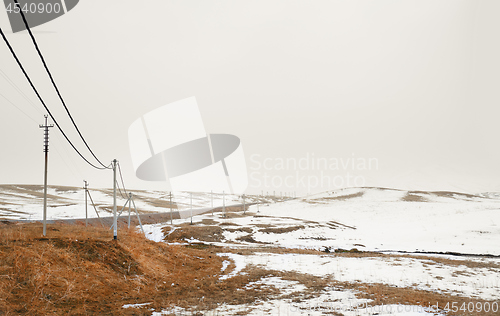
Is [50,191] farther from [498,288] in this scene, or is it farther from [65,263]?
A: [498,288]

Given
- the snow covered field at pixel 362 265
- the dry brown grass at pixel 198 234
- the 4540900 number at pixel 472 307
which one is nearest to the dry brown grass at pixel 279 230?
the snow covered field at pixel 362 265

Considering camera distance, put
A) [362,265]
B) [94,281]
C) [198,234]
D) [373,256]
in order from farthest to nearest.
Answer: [198,234], [373,256], [362,265], [94,281]

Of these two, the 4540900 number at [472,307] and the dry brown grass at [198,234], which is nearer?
the 4540900 number at [472,307]

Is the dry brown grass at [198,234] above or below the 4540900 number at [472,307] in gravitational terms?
below

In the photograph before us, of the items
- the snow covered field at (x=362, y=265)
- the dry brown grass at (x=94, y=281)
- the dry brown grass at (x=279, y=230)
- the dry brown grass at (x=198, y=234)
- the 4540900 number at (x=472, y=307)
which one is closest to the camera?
the 4540900 number at (x=472, y=307)

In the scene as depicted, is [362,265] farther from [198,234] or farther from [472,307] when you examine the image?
[198,234]

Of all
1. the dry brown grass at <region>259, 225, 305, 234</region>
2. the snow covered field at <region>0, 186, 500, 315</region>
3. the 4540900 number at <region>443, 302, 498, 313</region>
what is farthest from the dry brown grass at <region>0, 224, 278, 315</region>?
the dry brown grass at <region>259, 225, 305, 234</region>

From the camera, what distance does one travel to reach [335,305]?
38.8 feet

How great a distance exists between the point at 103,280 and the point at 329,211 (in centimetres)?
6973

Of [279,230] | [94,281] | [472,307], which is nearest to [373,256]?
[472,307]

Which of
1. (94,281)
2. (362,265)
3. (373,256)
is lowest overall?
(373,256)

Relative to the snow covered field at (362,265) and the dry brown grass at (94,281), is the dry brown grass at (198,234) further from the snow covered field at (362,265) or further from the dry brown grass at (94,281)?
the dry brown grass at (94,281)

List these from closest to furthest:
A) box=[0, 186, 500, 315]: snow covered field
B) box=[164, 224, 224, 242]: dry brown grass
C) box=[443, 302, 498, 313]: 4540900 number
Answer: box=[443, 302, 498, 313]: 4540900 number → box=[0, 186, 500, 315]: snow covered field → box=[164, 224, 224, 242]: dry brown grass

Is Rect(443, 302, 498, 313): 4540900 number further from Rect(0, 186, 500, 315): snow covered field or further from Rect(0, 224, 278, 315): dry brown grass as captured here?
Rect(0, 224, 278, 315): dry brown grass
